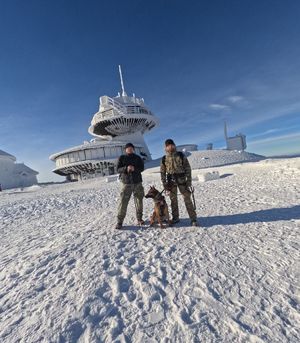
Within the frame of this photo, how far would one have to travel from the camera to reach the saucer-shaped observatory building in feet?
139

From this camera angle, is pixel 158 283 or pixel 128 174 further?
pixel 128 174

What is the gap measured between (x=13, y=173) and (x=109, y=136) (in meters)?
24.6

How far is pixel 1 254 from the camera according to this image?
471 cm

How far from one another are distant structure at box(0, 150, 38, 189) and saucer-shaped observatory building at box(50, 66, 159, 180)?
18.0 feet

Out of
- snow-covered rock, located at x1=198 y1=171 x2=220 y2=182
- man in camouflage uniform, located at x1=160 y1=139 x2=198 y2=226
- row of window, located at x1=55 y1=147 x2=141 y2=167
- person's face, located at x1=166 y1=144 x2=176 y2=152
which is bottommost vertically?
snow-covered rock, located at x1=198 y1=171 x2=220 y2=182

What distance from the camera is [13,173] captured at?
43125mm

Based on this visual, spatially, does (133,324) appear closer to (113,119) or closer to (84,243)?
(84,243)

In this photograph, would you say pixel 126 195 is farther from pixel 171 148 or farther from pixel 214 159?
pixel 214 159

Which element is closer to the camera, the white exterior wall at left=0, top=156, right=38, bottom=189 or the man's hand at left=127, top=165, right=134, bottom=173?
the man's hand at left=127, top=165, right=134, bottom=173

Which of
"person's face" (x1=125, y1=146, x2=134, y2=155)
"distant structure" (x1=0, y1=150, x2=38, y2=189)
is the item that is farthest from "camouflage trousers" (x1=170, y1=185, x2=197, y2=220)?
"distant structure" (x1=0, y1=150, x2=38, y2=189)

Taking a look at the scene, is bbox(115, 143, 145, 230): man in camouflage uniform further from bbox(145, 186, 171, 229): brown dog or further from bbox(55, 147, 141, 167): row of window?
bbox(55, 147, 141, 167): row of window

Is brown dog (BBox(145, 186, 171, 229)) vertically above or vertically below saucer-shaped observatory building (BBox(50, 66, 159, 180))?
below

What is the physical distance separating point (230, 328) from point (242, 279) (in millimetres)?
920

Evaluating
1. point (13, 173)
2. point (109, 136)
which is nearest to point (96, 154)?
point (109, 136)
